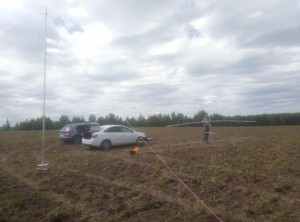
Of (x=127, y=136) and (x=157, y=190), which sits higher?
(x=127, y=136)

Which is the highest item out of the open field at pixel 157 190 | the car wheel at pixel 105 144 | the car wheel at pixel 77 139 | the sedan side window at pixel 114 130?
the sedan side window at pixel 114 130

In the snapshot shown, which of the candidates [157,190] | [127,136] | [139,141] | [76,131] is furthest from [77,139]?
[157,190]

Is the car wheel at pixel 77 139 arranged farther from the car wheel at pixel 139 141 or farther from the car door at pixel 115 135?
the car wheel at pixel 139 141

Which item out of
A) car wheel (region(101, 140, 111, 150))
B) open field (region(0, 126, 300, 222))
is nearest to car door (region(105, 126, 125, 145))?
car wheel (region(101, 140, 111, 150))

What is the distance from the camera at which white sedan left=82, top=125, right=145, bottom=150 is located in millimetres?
18922

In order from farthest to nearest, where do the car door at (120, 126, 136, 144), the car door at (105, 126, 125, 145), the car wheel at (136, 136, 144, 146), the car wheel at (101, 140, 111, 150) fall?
the car wheel at (136, 136, 144, 146)
the car door at (120, 126, 136, 144)
the car door at (105, 126, 125, 145)
the car wheel at (101, 140, 111, 150)

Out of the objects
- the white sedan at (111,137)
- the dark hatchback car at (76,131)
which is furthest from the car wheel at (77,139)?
the white sedan at (111,137)

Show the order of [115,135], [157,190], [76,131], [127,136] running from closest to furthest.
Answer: [157,190], [115,135], [127,136], [76,131]

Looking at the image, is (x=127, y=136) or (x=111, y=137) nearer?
(x=111, y=137)

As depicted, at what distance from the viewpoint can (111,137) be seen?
1942 cm

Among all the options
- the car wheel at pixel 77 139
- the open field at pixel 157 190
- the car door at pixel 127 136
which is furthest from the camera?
the car wheel at pixel 77 139

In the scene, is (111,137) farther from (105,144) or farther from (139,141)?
(139,141)

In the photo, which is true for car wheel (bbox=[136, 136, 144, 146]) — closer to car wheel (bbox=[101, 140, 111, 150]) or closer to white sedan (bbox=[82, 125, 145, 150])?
white sedan (bbox=[82, 125, 145, 150])

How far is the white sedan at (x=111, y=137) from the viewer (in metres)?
18.9
